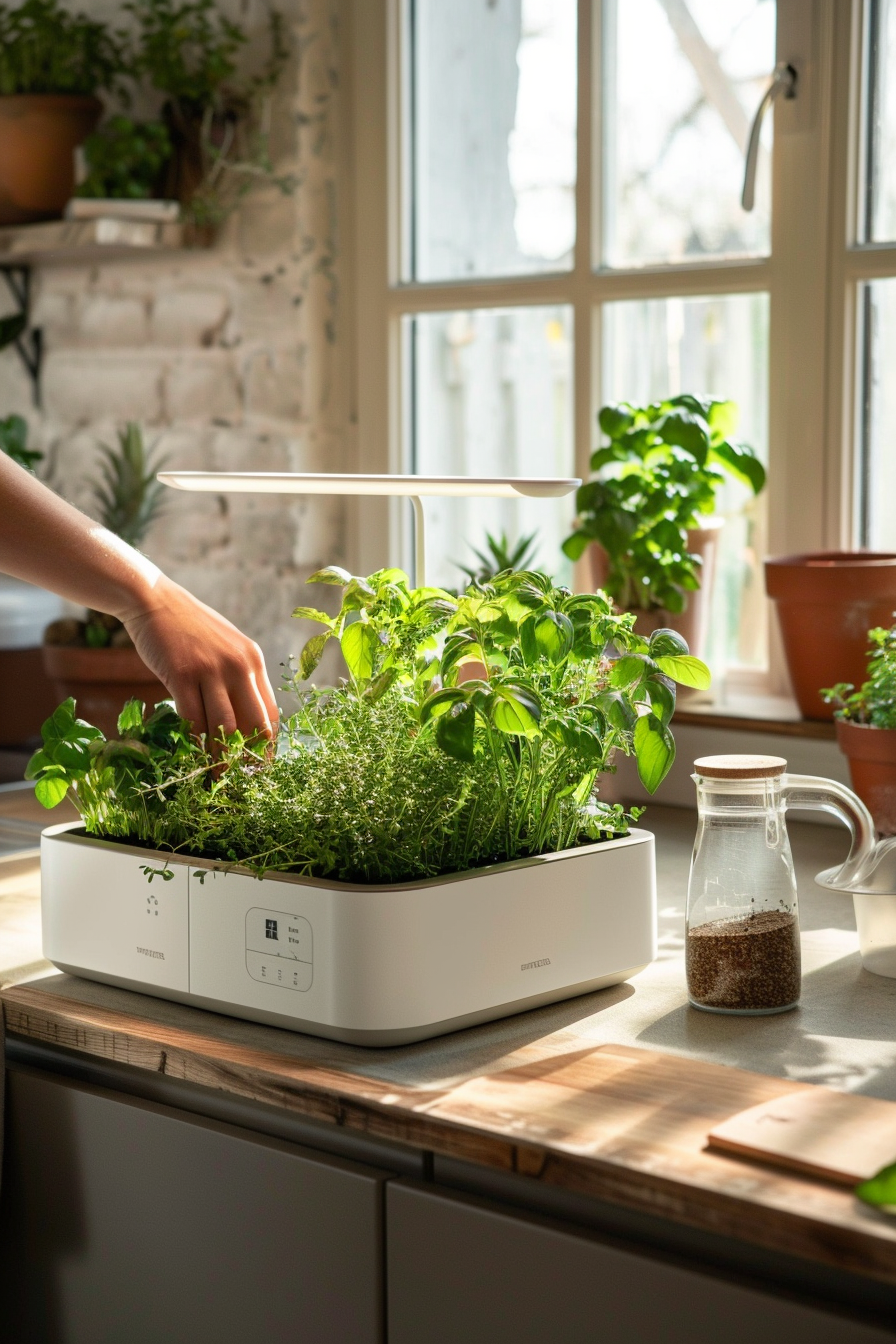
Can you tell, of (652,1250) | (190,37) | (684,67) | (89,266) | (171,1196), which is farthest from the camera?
(89,266)

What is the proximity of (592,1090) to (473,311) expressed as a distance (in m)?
1.55

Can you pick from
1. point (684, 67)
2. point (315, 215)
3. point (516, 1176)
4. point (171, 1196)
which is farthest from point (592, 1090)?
point (315, 215)

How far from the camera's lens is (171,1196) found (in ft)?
3.11

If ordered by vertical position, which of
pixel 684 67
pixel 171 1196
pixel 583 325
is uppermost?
pixel 684 67

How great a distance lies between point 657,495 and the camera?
5.73ft

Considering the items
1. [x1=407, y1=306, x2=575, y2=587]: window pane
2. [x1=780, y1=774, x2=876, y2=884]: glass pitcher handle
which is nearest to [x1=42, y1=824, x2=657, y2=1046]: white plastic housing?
[x1=780, y1=774, x2=876, y2=884]: glass pitcher handle

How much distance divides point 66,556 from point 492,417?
1202 mm

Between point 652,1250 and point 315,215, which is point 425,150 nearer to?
point 315,215

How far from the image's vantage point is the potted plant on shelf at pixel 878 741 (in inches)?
53.9

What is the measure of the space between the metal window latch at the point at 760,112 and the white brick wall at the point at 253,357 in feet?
2.31

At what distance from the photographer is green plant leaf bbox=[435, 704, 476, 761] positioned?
863mm

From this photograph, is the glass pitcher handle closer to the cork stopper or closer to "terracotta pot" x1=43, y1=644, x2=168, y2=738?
the cork stopper

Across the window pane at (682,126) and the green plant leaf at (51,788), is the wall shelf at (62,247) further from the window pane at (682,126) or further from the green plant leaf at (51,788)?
the green plant leaf at (51,788)

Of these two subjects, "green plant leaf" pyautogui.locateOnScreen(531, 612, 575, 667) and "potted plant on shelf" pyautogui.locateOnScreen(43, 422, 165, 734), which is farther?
"potted plant on shelf" pyautogui.locateOnScreen(43, 422, 165, 734)
